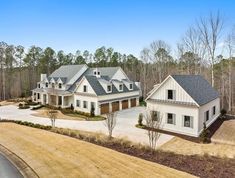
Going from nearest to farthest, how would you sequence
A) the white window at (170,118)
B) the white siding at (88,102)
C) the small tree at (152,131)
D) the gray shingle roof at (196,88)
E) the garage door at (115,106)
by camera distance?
the small tree at (152,131) → the gray shingle roof at (196,88) → the white window at (170,118) → the white siding at (88,102) → the garage door at (115,106)

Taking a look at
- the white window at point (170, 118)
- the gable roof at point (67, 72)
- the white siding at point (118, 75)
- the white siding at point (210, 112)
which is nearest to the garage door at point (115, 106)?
the white siding at point (118, 75)

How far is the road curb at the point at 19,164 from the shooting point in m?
10.6

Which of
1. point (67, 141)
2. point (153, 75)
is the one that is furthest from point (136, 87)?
point (67, 141)

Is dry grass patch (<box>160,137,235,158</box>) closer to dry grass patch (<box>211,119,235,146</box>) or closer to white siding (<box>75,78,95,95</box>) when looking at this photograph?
dry grass patch (<box>211,119,235,146</box>)

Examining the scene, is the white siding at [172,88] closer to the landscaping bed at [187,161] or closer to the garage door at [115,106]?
the landscaping bed at [187,161]

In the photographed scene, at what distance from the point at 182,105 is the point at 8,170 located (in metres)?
16.3

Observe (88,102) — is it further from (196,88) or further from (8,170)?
(8,170)

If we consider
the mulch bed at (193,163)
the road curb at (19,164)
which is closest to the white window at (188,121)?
the mulch bed at (193,163)

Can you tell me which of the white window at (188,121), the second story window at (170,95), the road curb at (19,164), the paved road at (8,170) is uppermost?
the second story window at (170,95)

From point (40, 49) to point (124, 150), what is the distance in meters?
49.2

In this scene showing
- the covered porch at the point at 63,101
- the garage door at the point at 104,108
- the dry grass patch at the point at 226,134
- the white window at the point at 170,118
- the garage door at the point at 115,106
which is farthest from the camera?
the covered porch at the point at 63,101

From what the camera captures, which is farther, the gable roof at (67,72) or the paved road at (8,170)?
the gable roof at (67,72)

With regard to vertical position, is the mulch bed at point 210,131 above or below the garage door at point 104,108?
below

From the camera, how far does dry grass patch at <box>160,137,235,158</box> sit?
55.7 feet
